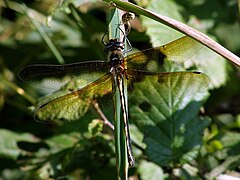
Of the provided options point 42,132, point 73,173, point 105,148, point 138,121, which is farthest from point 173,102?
point 42,132

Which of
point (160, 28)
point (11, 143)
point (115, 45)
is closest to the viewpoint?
point (115, 45)

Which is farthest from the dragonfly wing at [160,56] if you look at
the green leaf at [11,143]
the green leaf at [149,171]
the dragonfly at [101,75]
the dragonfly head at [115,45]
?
the green leaf at [11,143]

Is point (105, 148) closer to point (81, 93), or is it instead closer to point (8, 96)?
point (81, 93)

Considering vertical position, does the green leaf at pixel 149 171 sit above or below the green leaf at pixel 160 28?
below

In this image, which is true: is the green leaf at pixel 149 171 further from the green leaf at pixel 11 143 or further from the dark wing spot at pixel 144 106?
the green leaf at pixel 11 143

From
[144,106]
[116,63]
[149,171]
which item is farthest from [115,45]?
[149,171]

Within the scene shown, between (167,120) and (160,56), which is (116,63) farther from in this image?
(167,120)

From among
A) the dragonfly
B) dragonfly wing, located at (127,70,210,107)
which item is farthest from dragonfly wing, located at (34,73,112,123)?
dragonfly wing, located at (127,70,210,107)
